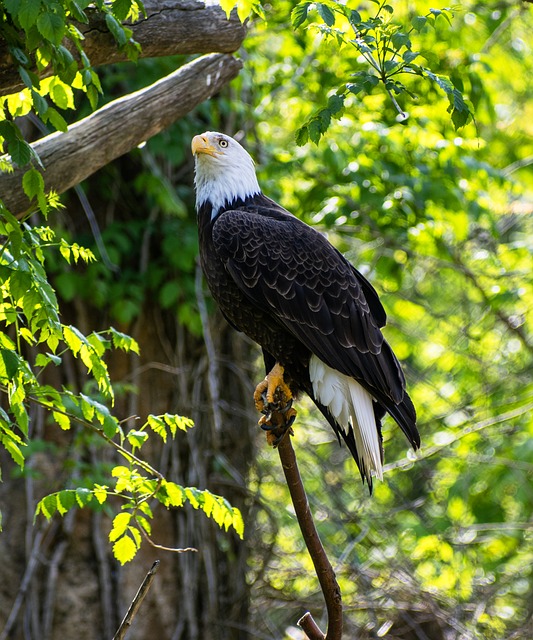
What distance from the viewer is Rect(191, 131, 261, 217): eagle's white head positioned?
353cm

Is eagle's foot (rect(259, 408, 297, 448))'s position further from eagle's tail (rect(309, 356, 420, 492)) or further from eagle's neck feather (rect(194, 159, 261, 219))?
eagle's neck feather (rect(194, 159, 261, 219))

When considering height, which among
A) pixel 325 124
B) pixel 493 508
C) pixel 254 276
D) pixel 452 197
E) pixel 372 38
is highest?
Result: pixel 372 38

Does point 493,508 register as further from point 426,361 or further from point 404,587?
point 404,587

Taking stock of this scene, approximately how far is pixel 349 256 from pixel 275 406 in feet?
10.4

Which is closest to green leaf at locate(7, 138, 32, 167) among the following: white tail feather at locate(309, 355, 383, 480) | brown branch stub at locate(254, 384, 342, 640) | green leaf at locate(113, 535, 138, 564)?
green leaf at locate(113, 535, 138, 564)

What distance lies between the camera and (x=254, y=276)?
323 centimetres

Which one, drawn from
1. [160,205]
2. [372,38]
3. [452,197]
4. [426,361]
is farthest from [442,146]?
[426,361]

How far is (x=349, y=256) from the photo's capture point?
6.27 meters

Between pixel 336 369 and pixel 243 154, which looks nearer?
pixel 336 369

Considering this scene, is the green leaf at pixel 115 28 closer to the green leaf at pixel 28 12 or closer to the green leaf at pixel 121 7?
the green leaf at pixel 121 7

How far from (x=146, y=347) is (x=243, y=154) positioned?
1.71 m

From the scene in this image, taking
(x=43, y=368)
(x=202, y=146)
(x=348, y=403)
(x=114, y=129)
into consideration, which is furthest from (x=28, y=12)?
(x=348, y=403)

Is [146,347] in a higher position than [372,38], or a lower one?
lower

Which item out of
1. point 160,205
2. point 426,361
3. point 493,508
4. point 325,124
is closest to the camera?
point 325,124
